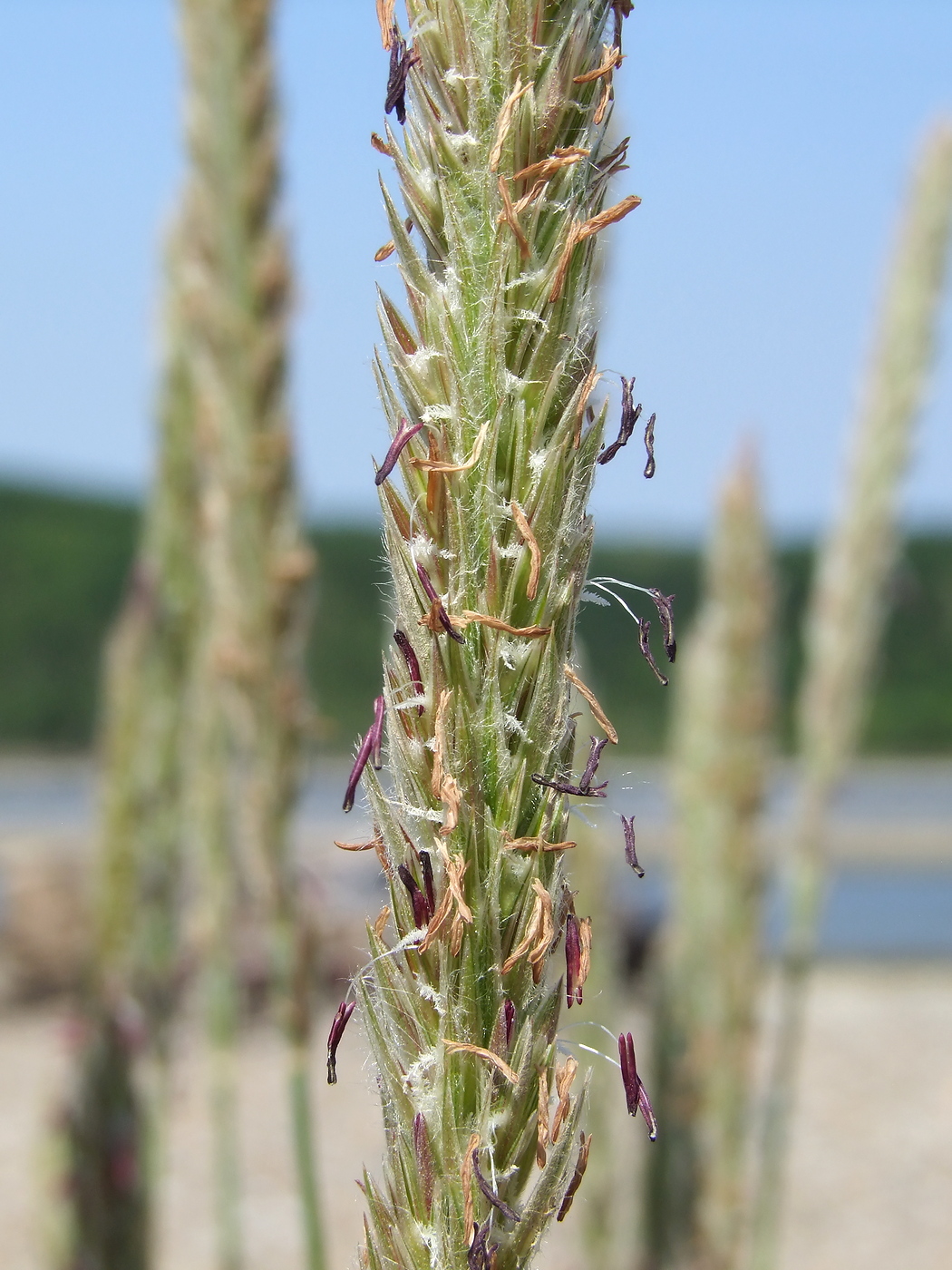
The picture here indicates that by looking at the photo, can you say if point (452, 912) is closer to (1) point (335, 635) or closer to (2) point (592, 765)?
(2) point (592, 765)

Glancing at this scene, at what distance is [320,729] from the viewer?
6.30 ft

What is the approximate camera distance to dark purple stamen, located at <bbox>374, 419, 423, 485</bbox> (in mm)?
779

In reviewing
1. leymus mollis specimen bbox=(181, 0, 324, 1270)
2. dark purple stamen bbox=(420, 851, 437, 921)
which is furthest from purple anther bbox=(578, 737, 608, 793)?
leymus mollis specimen bbox=(181, 0, 324, 1270)

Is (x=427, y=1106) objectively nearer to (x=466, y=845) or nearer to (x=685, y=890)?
(x=466, y=845)

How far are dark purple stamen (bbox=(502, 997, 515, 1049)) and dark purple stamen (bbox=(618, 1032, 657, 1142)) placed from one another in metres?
0.08

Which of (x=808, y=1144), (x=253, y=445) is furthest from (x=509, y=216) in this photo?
(x=808, y=1144)

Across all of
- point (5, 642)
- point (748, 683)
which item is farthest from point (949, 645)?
point (748, 683)

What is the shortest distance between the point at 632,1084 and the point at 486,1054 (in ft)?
0.43

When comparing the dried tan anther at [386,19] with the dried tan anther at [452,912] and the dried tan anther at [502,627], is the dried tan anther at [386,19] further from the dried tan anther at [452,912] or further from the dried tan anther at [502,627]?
the dried tan anther at [452,912]

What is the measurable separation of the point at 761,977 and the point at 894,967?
31.1 ft

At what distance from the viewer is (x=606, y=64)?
31.5 inches

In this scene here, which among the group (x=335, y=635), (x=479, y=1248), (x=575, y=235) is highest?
(x=575, y=235)

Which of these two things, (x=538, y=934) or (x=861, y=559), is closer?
(x=538, y=934)

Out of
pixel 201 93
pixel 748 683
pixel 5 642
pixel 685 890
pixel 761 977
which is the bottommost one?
pixel 5 642
